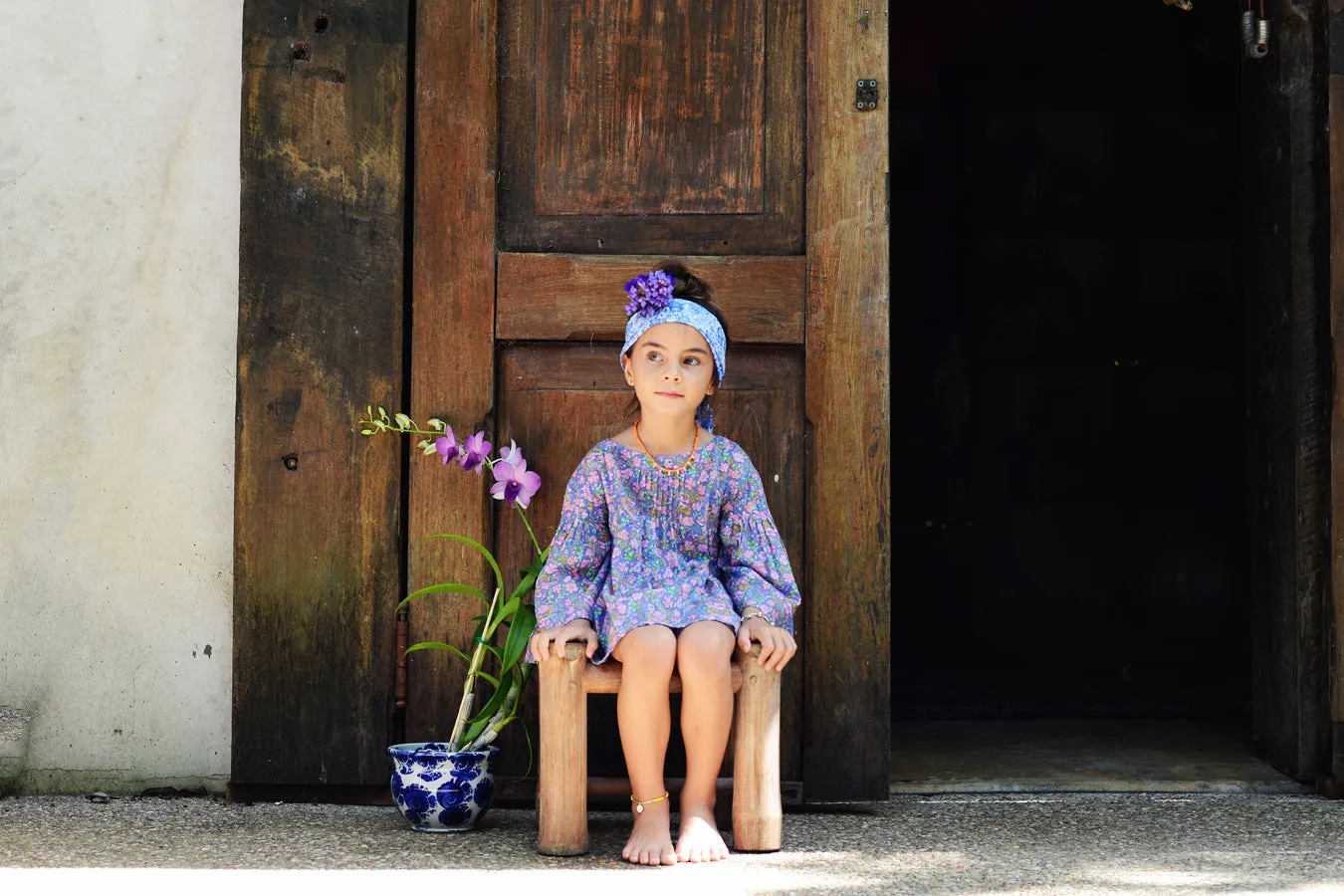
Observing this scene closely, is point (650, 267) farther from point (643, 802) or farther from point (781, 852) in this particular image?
point (781, 852)

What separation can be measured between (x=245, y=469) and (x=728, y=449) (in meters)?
1.11

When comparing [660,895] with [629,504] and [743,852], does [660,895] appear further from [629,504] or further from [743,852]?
[629,504]

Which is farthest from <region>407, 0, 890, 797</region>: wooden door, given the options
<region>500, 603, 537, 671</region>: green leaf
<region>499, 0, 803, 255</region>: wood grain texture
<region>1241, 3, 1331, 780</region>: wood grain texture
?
<region>1241, 3, 1331, 780</region>: wood grain texture

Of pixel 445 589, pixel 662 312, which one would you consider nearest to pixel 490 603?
pixel 445 589

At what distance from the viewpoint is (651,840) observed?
8.48 ft

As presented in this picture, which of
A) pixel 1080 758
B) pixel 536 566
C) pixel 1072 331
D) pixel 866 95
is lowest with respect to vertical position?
pixel 1080 758

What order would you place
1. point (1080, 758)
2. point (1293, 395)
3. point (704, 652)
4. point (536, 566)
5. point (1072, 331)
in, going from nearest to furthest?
point (704, 652) → point (536, 566) → point (1293, 395) → point (1080, 758) → point (1072, 331)

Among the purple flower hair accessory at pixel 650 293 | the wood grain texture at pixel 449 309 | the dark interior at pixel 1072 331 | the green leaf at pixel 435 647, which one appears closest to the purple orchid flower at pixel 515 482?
the wood grain texture at pixel 449 309

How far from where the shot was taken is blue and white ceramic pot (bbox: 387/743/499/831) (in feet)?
9.14

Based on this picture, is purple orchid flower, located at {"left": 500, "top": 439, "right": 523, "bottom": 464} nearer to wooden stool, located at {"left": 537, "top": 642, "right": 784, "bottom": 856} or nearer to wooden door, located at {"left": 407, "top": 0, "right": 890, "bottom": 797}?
wooden door, located at {"left": 407, "top": 0, "right": 890, "bottom": 797}

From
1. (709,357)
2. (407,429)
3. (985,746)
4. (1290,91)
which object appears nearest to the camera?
(709,357)

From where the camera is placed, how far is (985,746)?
385 centimetres

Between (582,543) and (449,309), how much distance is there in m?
0.68

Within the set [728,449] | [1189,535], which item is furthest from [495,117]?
[1189,535]
